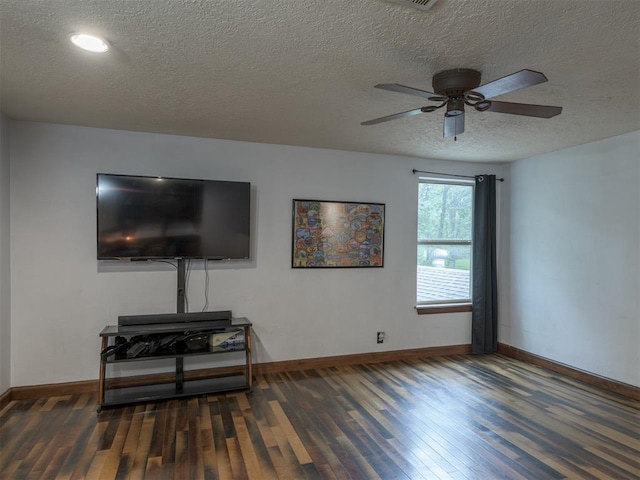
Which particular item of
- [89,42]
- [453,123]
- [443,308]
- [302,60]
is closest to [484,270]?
[443,308]

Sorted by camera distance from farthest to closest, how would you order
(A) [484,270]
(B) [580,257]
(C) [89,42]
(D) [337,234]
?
1. (A) [484,270]
2. (D) [337,234]
3. (B) [580,257]
4. (C) [89,42]

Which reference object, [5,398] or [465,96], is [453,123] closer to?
[465,96]

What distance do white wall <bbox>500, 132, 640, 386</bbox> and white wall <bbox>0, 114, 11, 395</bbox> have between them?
16.8ft

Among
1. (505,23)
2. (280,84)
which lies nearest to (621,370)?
(505,23)

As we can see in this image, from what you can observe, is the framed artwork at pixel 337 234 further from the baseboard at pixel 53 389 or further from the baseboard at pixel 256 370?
the baseboard at pixel 53 389

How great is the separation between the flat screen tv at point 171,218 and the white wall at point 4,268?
703 mm

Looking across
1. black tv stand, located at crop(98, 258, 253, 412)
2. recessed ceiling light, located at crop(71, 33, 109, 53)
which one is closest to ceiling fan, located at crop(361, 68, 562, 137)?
recessed ceiling light, located at crop(71, 33, 109, 53)

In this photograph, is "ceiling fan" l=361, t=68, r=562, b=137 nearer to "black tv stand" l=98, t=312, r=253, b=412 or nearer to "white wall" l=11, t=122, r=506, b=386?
"white wall" l=11, t=122, r=506, b=386

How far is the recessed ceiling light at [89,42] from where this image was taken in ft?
6.28

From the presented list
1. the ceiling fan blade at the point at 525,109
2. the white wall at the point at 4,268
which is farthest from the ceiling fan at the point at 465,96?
the white wall at the point at 4,268

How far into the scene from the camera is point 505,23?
1.77m

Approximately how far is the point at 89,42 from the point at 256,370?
3113 mm

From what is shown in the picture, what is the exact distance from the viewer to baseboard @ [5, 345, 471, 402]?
338cm

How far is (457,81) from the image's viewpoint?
7.20 feet
